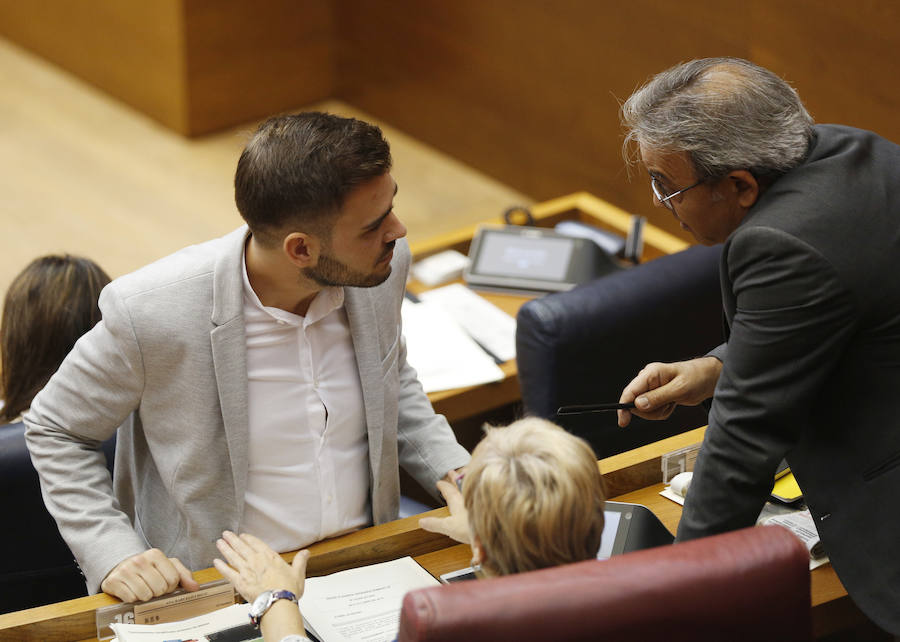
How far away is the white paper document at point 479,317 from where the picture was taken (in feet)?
10.7

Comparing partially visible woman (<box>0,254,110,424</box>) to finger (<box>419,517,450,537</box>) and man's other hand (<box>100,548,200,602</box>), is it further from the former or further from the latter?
finger (<box>419,517,450,537</box>)

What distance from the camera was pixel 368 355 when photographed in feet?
7.16

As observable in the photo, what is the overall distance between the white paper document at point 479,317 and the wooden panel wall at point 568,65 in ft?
4.67

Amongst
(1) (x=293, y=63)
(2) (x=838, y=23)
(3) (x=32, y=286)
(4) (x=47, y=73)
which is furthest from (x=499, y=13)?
(3) (x=32, y=286)

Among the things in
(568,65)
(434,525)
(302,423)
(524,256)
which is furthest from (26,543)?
(568,65)

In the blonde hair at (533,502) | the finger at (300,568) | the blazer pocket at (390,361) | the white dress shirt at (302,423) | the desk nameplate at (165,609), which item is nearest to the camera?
the blonde hair at (533,502)

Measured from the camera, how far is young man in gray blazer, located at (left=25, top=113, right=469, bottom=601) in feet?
6.46

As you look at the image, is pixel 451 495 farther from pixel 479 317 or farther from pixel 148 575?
pixel 479 317

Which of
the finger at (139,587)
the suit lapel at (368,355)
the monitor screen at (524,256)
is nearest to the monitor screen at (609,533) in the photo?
the suit lapel at (368,355)

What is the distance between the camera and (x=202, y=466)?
81.7 inches

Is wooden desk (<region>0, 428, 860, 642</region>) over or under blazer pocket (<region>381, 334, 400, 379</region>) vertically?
under

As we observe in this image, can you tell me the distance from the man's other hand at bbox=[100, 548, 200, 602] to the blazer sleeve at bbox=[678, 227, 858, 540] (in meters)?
0.82

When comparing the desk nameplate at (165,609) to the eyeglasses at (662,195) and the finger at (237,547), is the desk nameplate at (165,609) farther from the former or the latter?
the eyeglasses at (662,195)

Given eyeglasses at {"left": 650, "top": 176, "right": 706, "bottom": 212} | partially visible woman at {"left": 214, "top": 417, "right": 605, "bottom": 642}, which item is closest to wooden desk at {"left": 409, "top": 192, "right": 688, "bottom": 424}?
eyeglasses at {"left": 650, "top": 176, "right": 706, "bottom": 212}
